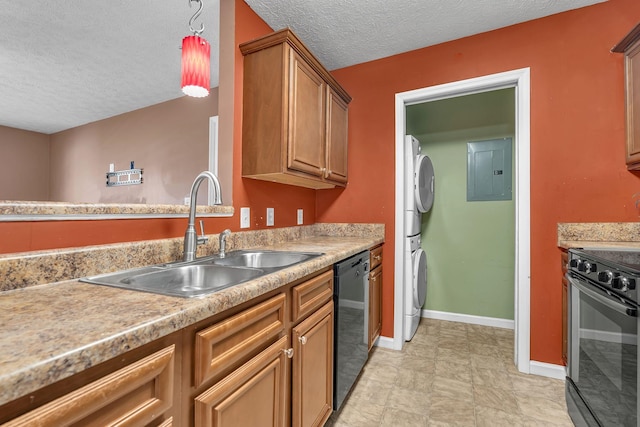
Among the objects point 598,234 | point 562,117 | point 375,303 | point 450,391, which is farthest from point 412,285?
point 562,117

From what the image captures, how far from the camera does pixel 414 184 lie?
98.7 inches

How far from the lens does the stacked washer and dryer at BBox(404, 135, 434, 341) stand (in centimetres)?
245

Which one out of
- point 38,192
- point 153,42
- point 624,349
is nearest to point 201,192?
point 153,42

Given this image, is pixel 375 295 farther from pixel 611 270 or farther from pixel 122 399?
pixel 122 399

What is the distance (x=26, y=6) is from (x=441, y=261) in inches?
160

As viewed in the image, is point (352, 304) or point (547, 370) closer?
point (352, 304)

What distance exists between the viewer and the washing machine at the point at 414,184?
8.04ft

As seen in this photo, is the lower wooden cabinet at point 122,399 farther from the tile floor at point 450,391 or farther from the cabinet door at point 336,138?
the cabinet door at point 336,138

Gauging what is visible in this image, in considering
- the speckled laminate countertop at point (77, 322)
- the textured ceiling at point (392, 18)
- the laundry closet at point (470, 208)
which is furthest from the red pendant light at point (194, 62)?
the laundry closet at point (470, 208)

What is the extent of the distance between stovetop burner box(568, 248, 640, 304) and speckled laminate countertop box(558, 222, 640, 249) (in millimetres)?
294

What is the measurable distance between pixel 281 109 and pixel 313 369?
1.40 metres

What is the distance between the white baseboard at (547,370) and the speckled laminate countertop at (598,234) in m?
0.84

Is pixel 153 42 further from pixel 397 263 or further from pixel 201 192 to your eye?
pixel 397 263

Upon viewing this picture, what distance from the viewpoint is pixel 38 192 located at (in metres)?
4.93
